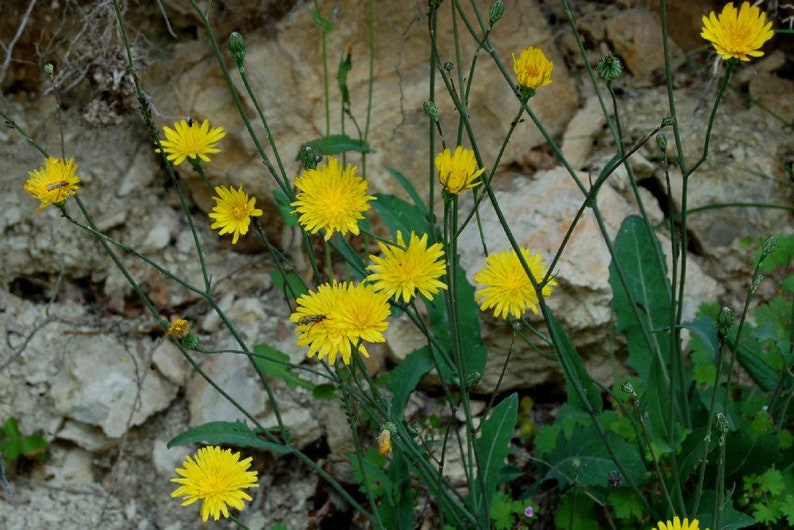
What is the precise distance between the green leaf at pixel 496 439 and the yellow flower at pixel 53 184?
1206mm

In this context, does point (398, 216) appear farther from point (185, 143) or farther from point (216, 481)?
point (216, 481)

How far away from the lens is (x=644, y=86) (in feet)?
11.4

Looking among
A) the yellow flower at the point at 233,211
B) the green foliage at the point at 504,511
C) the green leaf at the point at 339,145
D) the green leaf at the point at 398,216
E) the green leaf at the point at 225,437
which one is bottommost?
the green foliage at the point at 504,511

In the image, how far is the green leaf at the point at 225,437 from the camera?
2234 mm

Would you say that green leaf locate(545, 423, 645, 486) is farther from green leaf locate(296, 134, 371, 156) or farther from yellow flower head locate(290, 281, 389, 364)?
green leaf locate(296, 134, 371, 156)

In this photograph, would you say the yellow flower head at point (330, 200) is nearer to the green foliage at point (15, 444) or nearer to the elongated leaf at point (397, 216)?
the elongated leaf at point (397, 216)

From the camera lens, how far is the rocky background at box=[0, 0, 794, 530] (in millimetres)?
2961

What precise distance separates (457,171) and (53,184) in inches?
37.7

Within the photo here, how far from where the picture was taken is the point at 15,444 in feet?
9.34

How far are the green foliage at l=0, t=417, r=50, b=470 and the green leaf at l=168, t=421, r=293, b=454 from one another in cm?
84

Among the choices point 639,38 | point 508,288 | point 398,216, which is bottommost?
point 508,288

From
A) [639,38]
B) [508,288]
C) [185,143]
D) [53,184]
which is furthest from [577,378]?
[639,38]

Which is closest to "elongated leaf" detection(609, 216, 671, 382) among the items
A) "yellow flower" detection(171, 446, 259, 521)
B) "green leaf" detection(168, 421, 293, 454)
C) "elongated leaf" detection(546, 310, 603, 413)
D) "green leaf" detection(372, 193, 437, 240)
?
"elongated leaf" detection(546, 310, 603, 413)

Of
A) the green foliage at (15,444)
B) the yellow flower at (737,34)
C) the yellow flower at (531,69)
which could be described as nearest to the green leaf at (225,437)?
the green foliage at (15,444)
